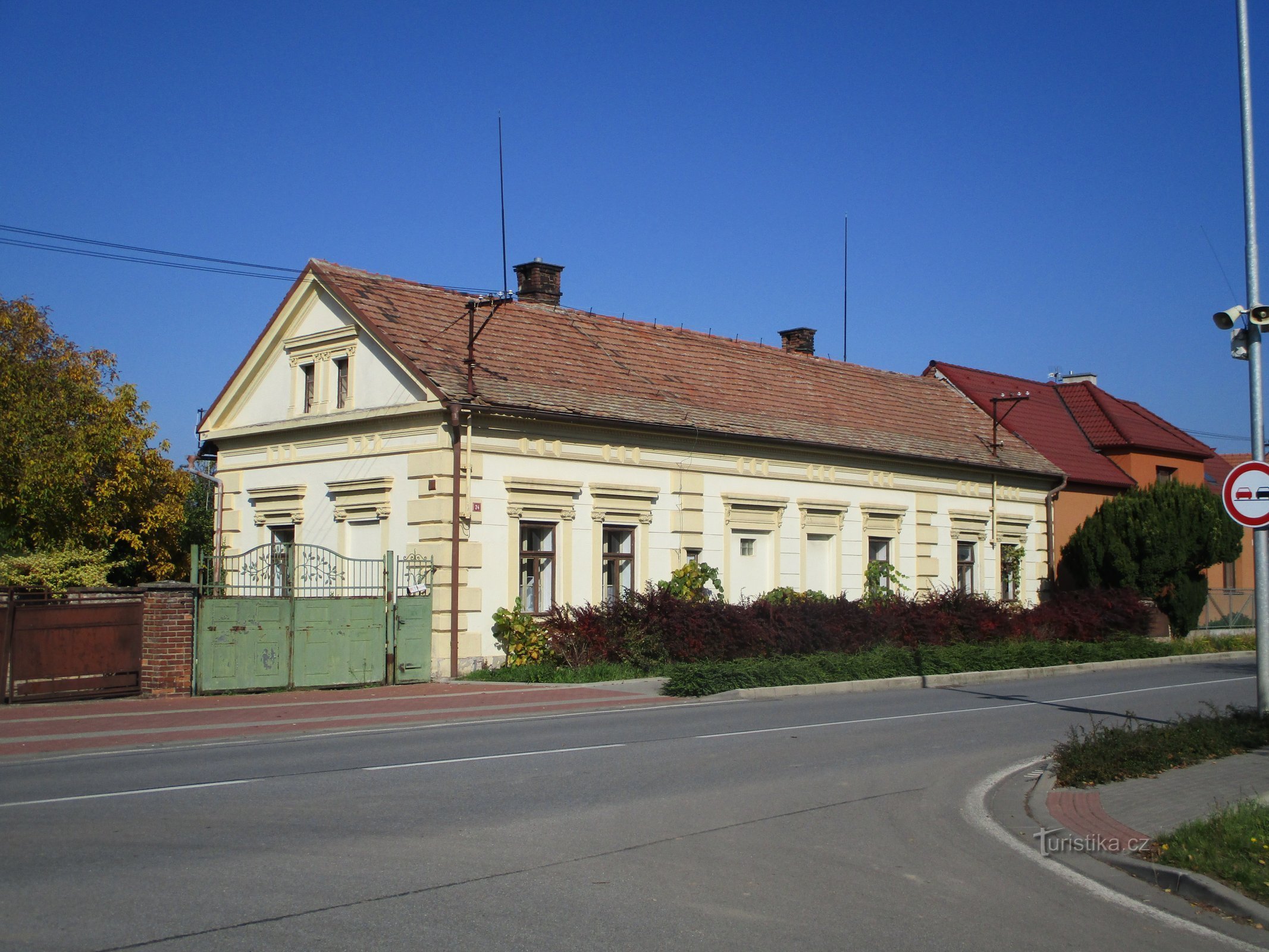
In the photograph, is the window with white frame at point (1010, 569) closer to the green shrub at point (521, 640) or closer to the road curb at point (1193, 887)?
the green shrub at point (521, 640)

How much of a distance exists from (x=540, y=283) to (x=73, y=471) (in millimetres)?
13850

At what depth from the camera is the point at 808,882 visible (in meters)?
7.47

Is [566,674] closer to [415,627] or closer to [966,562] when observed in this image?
[415,627]

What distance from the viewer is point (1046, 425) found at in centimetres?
3922

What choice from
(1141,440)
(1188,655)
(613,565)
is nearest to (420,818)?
(613,565)

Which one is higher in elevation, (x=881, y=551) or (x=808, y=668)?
(x=881, y=551)

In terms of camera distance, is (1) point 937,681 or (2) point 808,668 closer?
(2) point 808,668

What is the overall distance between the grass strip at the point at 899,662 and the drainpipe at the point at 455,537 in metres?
3.92

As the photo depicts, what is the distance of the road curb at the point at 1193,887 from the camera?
6.77 m

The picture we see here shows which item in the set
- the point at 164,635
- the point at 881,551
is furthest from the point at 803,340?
the point at 164,635

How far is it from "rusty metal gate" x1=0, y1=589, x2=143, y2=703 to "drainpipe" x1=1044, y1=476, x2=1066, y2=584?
26.4 metres

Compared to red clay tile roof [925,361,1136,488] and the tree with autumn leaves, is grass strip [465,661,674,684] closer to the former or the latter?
the tree with autumn leaves

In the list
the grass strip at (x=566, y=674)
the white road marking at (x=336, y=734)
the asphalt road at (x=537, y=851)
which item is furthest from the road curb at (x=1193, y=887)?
the grass strip at (x=566, y=674)

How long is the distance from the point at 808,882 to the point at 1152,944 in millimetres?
1954
